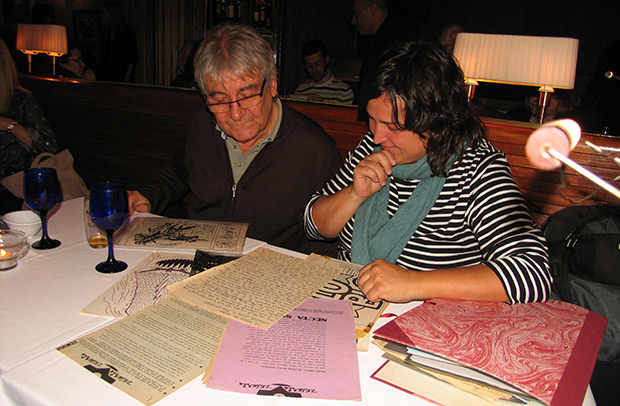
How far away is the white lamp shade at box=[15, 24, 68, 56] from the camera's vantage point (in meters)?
4.67

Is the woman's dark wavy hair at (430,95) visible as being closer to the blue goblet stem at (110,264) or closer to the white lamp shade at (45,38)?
the blue goblet stem at (110,264)

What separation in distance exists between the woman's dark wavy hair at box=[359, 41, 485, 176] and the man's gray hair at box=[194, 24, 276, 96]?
0.50 meters

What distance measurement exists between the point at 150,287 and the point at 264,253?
12.6 inches

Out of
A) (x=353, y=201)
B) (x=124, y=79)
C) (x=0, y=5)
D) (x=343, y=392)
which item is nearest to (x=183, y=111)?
(x=353, y=201)

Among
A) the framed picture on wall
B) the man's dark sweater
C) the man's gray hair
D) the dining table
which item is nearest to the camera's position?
the dining table

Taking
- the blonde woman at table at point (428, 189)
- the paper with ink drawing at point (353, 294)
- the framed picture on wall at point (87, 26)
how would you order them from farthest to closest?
the framed picture on wall at point (87, 26)
the blonde woman at table at point (428, 189)
the paper with ink drawing at point (353, 294)

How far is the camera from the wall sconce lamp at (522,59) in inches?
95.2

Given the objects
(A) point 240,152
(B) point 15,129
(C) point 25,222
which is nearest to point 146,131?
(B) point 15,129

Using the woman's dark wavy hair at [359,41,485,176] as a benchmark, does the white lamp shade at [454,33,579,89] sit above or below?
above

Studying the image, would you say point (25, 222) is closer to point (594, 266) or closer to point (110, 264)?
point (110, 264)

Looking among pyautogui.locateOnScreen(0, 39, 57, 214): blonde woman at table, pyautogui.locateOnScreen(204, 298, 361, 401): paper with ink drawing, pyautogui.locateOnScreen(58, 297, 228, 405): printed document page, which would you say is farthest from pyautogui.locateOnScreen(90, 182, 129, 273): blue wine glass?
pyautogui.locateOnScreen(0, 39, 57, 214): blonde woman at table

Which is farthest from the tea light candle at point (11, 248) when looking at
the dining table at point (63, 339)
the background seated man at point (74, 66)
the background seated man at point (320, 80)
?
the background seated man at point (74, 66)

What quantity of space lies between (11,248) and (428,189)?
3.73 ft

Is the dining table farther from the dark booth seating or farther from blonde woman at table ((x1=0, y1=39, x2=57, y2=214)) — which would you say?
blonde woman at table ((x1=0, y1=39, x2=57, y2=214))
